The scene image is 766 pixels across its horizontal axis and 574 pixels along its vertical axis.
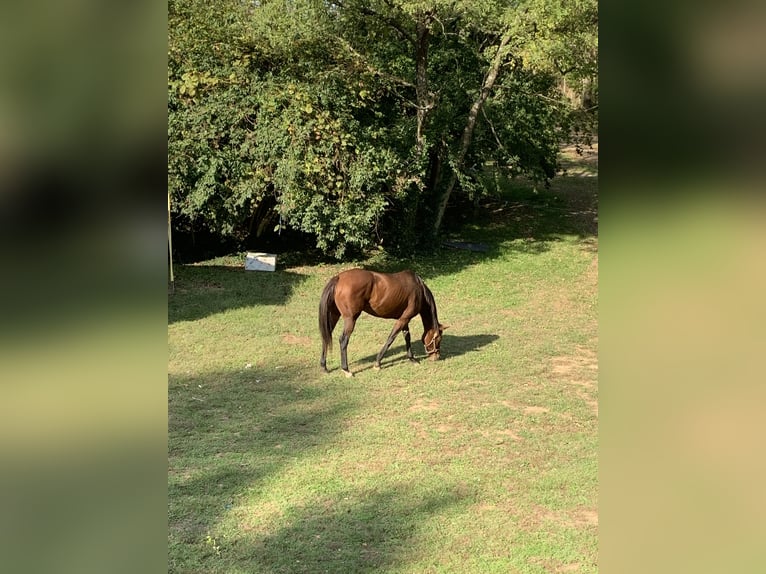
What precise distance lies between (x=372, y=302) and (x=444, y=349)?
5.71 feet

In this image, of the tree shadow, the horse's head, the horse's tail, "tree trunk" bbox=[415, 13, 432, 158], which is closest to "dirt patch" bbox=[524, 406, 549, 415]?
the horse's head

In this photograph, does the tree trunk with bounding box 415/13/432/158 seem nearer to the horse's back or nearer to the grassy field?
the grassy field

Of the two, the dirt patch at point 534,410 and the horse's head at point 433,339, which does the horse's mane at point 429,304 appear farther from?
the dirt patch at point 534,410

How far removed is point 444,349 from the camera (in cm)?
968

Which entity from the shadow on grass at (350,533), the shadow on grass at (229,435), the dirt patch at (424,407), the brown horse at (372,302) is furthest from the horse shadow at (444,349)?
the shadow on grass at (350,533)

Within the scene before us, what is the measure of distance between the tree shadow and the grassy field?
6cm

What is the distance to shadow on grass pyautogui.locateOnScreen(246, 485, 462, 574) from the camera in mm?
4293

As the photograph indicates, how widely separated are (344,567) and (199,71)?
11.5 meters

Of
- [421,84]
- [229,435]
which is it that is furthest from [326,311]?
[421,84]

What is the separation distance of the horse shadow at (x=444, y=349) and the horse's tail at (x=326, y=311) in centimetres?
67

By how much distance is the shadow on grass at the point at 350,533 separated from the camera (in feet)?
14.1
